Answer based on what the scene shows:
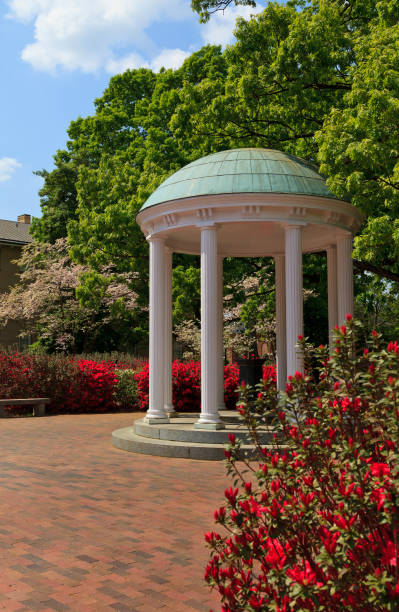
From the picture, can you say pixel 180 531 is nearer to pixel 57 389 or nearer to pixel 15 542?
pixel 15 542

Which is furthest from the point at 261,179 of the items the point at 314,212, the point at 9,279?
the point at 9,279

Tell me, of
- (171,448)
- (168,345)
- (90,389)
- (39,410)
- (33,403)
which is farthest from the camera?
(90,389)

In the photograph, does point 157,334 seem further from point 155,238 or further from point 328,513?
point 328,513

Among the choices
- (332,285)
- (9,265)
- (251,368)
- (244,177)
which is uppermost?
(9,265)

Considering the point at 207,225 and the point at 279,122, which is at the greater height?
the point at 279,122

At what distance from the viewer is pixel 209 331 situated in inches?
482

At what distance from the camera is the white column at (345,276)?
1348 centimetres

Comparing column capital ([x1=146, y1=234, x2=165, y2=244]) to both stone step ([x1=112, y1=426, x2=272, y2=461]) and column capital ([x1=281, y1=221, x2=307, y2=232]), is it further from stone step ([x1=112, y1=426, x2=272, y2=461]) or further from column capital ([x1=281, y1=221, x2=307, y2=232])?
stone step ([x1=112, y1=426, x2=272, y2=461])

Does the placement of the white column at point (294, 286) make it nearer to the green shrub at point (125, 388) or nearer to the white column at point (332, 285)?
the white column at point (332, 285)

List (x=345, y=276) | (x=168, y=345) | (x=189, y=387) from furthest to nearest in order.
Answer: (x=189, y=387)
(x=168, y=345)
(x=345, y=276)

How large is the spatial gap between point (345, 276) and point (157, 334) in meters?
4.55

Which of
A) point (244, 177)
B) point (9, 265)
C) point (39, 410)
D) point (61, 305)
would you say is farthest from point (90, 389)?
point (9, 265)

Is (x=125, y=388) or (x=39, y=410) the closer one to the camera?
(x=39, y=410)

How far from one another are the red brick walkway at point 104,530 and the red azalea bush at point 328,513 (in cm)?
166
